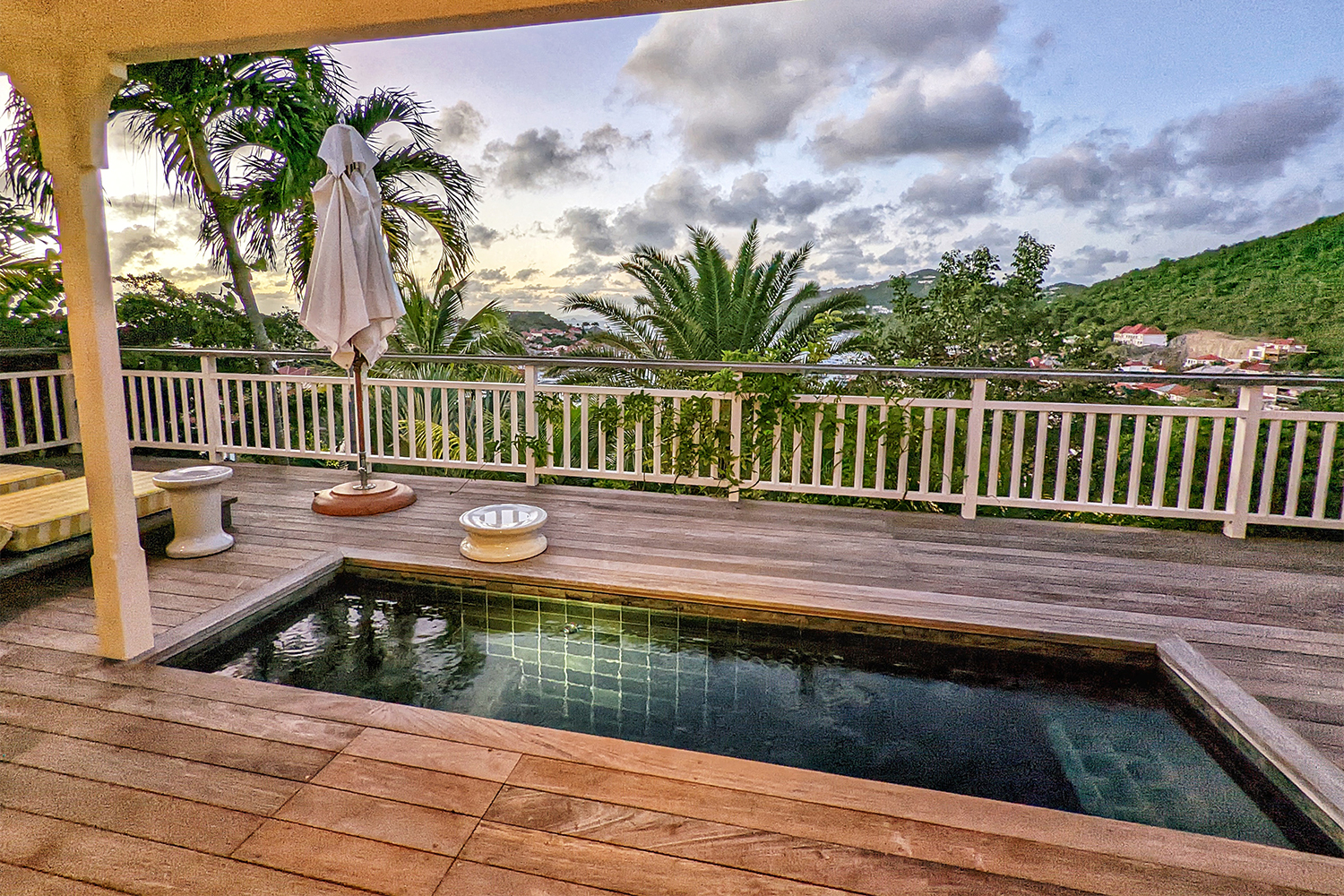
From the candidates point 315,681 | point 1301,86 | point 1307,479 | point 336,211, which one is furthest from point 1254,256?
point 315,681

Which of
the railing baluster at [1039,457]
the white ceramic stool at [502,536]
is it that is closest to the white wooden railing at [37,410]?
the white ceramic stool at [502,536]

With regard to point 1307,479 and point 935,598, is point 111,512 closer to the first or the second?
point 935,598

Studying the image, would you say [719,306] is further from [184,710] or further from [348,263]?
[184,710]

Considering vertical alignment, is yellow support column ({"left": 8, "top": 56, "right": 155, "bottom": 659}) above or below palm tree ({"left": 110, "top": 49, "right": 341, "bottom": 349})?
below

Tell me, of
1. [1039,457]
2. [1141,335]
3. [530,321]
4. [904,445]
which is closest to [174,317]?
[530,321]

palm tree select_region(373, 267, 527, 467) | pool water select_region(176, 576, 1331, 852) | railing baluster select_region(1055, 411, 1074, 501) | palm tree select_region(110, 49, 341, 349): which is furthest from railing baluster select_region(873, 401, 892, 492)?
palm tree select_region(110, 49, 341, 349)

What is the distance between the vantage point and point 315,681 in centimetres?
251

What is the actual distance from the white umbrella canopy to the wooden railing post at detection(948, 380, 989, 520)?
364 cm

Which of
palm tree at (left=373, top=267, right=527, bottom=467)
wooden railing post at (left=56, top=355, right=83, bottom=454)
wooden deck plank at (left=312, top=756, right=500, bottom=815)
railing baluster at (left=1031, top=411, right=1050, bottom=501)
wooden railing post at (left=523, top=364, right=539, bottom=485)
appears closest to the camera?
wooden deck plank at (left=312, top=756, right=500, bottom=815)

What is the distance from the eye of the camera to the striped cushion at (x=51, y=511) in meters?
2.96

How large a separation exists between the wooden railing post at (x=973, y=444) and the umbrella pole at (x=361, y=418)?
3.78 metres

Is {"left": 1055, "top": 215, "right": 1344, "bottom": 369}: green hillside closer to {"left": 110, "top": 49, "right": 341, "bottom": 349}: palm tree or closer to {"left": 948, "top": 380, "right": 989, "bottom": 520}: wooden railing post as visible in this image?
{"left": 948, "top": 380, "right": 989, "bottom": 520}: wooden railing post

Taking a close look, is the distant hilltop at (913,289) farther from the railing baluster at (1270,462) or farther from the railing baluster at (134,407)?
the railing baluster at (134,407)

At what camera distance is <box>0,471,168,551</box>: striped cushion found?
2.96 m
